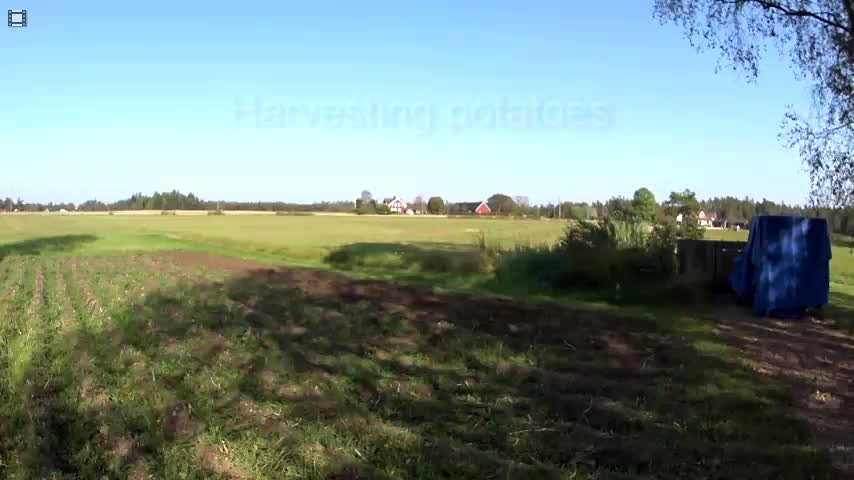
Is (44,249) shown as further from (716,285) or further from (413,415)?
(413,415)

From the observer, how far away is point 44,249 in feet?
117

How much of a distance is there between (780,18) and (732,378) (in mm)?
8166

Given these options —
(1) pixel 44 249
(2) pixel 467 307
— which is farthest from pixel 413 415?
(1) pixel 44 249

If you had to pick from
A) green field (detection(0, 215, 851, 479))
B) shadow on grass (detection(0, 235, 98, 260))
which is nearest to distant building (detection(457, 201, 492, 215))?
shadow on grass (detection(0, 235, 98, 260))

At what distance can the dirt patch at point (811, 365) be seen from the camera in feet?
20.4

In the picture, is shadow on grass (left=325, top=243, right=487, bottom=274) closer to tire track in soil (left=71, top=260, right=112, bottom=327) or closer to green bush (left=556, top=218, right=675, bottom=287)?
green bush (left=556, top=218, right=675, bottom=287)

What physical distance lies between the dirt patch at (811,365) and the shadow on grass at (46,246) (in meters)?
30.2

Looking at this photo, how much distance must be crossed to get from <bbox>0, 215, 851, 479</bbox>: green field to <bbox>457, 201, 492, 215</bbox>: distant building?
98.1m

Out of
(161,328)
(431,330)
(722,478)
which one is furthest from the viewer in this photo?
(431,330)

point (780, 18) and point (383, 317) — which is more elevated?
point (780, 18)

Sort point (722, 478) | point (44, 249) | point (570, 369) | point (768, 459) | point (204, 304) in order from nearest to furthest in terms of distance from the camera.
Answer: point (722, 478)
point (768, 459)
point (570, 369)
point (204, 304)
point (44, 249)

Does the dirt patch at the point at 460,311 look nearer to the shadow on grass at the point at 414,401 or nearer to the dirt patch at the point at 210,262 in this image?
the shadow on grass at the point at 414,401

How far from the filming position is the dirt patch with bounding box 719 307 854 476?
6220mm

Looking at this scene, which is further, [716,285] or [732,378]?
[716,285]
